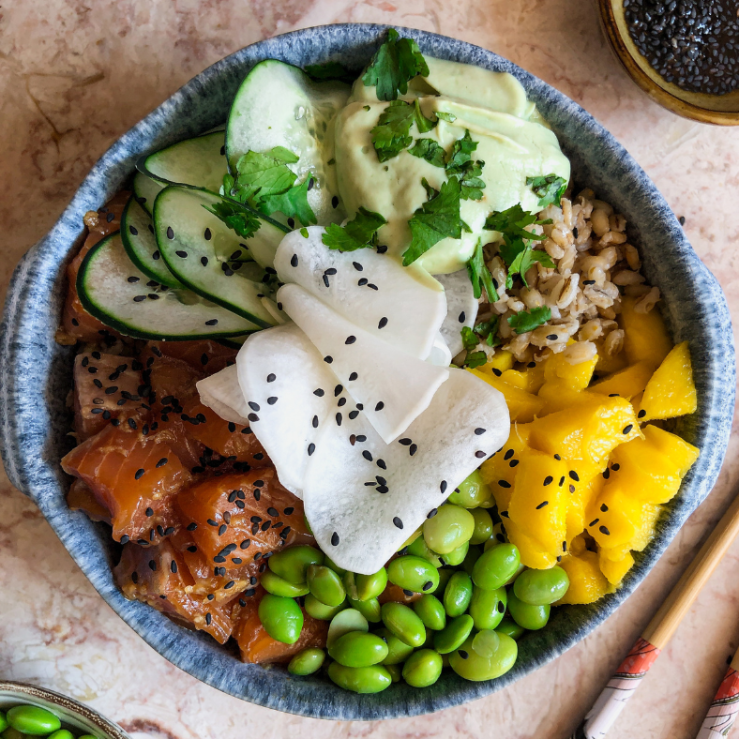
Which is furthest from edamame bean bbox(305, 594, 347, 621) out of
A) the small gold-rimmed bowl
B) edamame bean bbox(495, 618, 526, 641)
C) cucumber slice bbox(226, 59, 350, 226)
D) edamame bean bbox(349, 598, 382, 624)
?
the small gold-rimmed bowl

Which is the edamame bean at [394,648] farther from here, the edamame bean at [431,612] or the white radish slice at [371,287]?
the white radish slice at [371,287]

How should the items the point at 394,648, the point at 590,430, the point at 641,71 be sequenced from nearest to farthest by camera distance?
the point at 590,430
the point at 394,648
the point at 641,71

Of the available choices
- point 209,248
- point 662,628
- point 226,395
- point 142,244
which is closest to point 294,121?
point 209,248

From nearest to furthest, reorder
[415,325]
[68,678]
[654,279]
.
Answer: [415,325], [654,279], [68,678]

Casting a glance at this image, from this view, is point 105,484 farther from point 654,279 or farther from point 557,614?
point 654,279

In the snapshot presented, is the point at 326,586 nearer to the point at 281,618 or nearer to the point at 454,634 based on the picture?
the point at 281,618

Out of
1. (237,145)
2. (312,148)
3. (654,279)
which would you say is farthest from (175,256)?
(654,279)

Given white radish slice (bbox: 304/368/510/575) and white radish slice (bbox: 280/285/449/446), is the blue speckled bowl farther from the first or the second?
white radish slice (bbox: 280/285/449/446)
